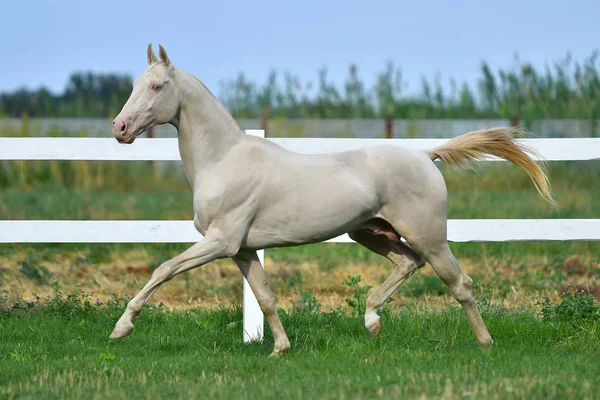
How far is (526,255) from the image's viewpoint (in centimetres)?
1037

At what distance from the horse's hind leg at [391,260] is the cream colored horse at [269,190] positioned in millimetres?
257

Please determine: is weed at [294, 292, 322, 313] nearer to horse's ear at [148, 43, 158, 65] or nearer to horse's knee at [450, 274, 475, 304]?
horse's knee at [450, 274, 475, 304]

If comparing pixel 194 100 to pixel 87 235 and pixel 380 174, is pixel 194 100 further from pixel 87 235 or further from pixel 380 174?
pixel 87 235

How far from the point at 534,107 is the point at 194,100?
525 inches

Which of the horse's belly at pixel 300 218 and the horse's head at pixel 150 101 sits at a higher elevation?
the horse's head at pixel 150 101

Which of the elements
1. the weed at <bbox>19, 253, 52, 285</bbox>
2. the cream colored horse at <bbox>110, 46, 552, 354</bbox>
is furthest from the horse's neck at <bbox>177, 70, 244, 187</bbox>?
the weed at <bbox>19, 253, 52, 285</bbox>

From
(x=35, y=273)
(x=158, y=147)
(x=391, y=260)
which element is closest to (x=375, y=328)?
(x=391, y=260)

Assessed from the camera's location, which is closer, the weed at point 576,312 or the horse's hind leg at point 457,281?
the horse's hind leg at point 457,281

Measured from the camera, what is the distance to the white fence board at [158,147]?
6.92 m

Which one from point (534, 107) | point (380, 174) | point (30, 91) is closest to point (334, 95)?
point (534, 107)

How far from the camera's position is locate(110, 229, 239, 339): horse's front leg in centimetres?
526

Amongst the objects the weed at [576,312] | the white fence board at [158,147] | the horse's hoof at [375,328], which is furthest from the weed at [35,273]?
the weed at [576,312]

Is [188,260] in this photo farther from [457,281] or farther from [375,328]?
[457,281]

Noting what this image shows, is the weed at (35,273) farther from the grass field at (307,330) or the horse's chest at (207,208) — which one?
the horse's chest at (207,208)
